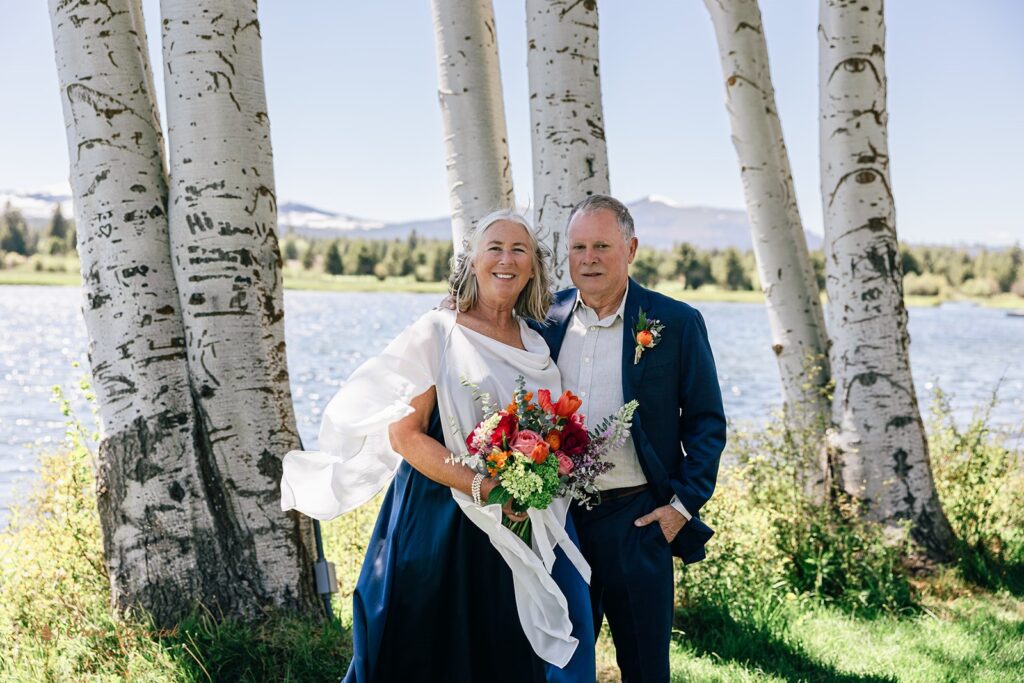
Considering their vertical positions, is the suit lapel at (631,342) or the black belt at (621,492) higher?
the suit lapel at (631,342)

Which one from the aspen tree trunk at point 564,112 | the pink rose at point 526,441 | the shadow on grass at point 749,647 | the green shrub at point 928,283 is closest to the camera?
the pink rose at point 526,441

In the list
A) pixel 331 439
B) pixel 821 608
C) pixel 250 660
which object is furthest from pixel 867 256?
pixel 250 660

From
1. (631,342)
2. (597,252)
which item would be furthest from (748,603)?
(597,252)

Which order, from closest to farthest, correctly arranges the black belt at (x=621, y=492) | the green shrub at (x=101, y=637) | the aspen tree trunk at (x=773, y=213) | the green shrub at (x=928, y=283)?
the black belt at (x=621, y=492)
the green shrub at (x=101, y=637)
the aspen tree trunk at (x=773, y=213)
the green shrub at (x=928, y=283)

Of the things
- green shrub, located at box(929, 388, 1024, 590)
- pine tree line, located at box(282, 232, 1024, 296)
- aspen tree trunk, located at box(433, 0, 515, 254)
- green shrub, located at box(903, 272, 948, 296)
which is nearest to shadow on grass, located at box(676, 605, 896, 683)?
green shrub, located at box(929, 388, 1024, 590)

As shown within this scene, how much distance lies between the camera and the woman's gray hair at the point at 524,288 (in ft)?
9.46

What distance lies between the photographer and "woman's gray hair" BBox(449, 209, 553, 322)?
9.46 feet

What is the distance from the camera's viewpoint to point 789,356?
5.88 meters

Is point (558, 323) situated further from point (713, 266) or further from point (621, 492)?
point (713, 266)

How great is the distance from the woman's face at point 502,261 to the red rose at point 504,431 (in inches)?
18.8

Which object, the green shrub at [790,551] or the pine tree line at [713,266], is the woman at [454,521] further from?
the pine tree line at [713,266]

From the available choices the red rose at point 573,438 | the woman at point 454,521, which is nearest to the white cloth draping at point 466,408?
the woman at point 454,521

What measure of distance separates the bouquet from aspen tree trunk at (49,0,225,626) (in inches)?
65.6

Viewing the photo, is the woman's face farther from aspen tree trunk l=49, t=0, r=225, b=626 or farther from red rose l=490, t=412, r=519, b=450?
aspen tree trunk l=49, t=0, r=225, b=626
